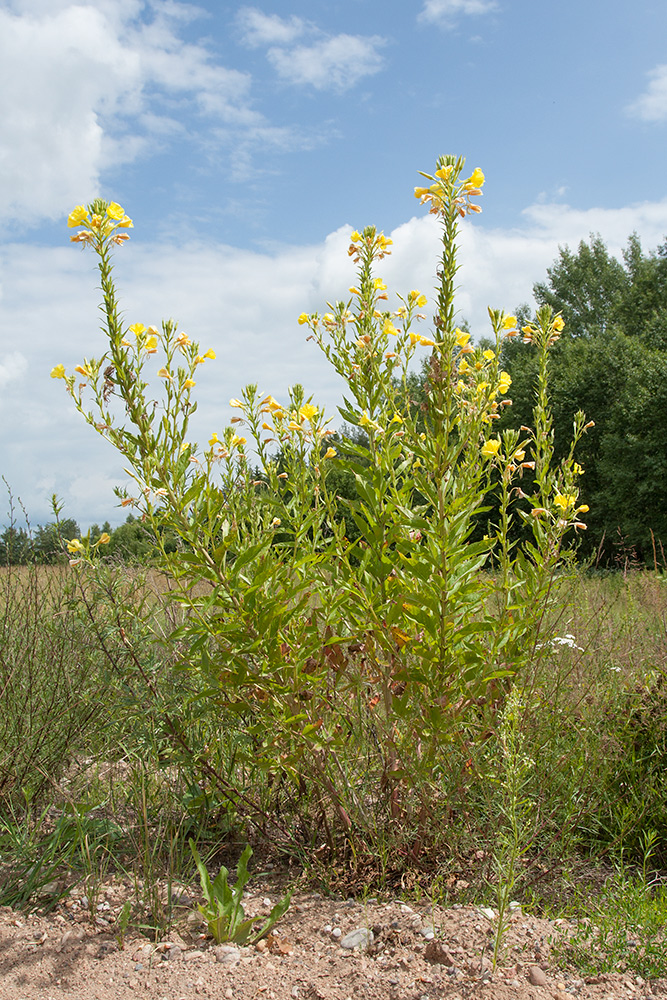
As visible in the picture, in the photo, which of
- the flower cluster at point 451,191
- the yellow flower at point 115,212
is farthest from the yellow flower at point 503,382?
the yellow flower at point 115,212

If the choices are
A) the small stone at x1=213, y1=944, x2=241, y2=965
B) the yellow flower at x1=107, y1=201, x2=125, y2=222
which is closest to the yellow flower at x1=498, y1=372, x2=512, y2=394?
the yellow flower at x1=107, y1=201, x2=125, y2=222

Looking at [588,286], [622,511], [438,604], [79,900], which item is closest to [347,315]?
[438,604]

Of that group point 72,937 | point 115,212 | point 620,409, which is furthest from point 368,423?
point 620,409

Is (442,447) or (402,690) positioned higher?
(442,447)

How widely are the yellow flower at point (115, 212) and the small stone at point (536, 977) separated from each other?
2.87m

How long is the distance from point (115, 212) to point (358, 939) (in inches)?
105

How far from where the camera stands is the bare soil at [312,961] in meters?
2.14

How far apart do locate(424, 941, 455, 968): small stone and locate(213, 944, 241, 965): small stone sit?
0.62 metres

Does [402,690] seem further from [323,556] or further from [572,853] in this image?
[572,853]

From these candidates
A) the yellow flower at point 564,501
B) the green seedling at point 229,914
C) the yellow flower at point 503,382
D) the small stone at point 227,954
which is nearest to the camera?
the small stone at point 227,954

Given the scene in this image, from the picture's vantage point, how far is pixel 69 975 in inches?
92.7

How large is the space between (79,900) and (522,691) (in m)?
1.92

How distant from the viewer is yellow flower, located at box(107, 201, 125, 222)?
102 inches

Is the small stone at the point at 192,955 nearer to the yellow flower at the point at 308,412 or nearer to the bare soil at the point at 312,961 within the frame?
the bare soil at the point at 312,961
